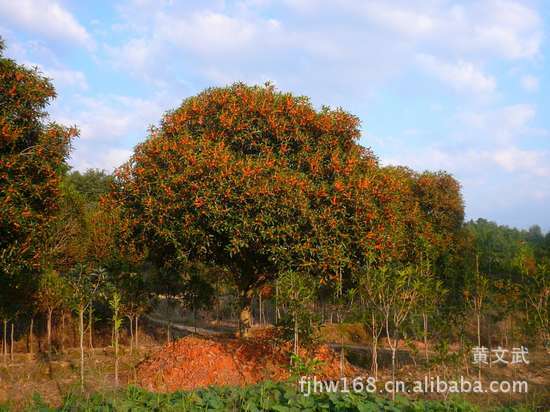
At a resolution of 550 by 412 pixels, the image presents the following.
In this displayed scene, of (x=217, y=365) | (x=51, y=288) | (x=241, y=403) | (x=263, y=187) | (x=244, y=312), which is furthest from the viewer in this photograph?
(x=244, y=312)

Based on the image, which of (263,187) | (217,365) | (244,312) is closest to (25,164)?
(263,187)

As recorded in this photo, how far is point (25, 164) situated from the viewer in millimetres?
10328

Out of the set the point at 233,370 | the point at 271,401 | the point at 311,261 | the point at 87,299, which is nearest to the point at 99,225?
the point at 87,299

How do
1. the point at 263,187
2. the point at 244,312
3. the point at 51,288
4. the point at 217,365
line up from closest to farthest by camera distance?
the point at 263,187 < the point at 217,365 < the point at 51,288 < the point at 244,312

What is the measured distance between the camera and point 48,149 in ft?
35.7

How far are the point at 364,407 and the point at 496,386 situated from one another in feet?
24.6

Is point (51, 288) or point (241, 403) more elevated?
point (51, 288)

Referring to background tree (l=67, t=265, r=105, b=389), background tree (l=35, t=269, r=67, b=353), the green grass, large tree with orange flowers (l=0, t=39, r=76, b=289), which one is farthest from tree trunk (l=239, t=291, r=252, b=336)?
the green grass

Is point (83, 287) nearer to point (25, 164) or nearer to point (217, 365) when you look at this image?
point (217, 365)

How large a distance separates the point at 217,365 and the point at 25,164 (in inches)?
279

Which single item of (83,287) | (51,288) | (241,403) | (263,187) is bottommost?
(241,403)

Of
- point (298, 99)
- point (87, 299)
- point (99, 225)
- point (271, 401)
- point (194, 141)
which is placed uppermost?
point (298, 99)

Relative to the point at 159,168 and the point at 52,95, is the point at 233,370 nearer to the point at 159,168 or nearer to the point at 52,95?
the point at 159,168

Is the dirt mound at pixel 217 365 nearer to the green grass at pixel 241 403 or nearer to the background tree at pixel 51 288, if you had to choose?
the background tree at pixel 51 288
